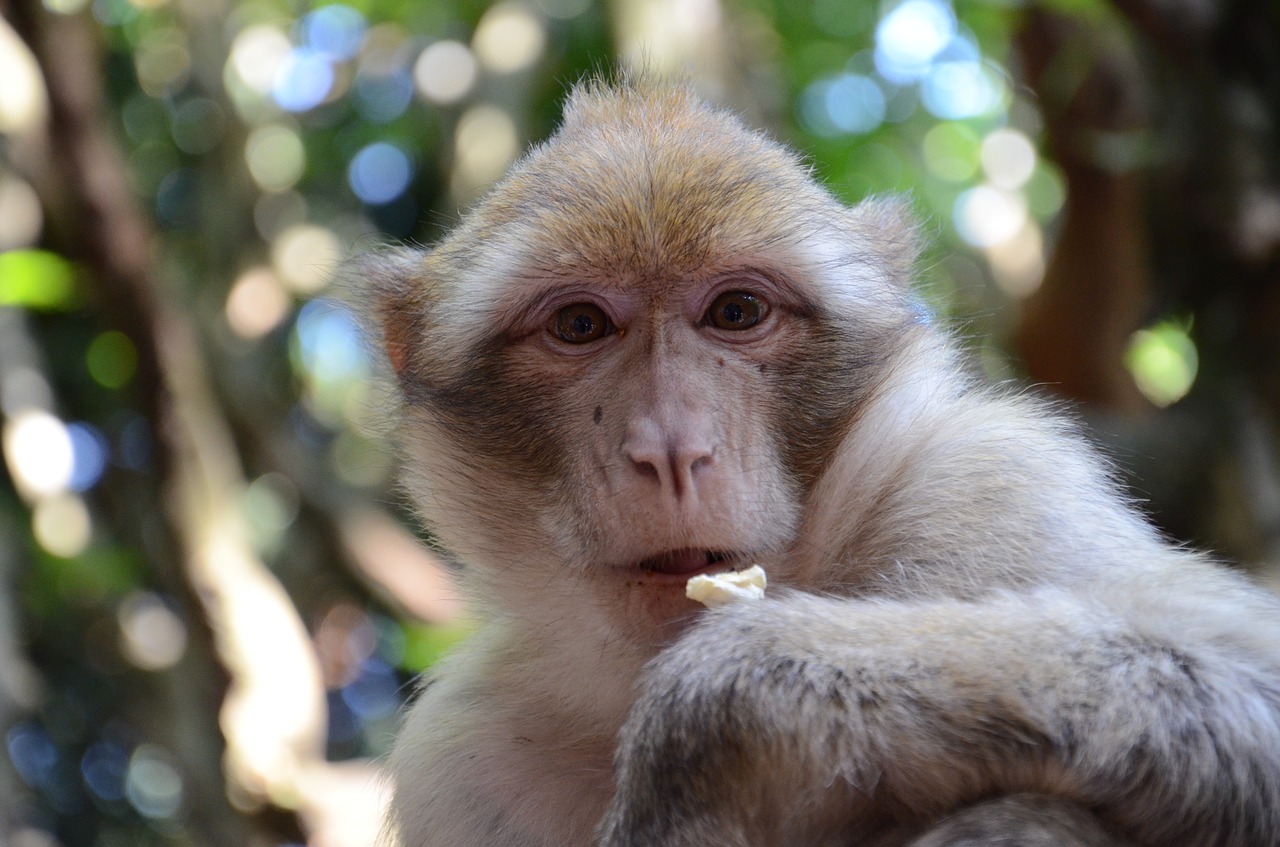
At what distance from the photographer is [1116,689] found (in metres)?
2.42

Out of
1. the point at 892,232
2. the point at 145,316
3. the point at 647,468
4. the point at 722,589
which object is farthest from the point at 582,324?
the point at 145,316

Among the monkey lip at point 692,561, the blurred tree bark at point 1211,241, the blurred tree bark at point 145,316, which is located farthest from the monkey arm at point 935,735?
the blurred tree bark at point 1211,241

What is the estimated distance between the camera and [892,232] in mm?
3844

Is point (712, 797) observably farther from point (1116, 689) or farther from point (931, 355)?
point (931, 355)

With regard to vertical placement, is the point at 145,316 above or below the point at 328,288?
below

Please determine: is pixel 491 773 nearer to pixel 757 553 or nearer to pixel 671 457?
pixel 757 553

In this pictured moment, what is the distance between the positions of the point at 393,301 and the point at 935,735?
2189 mm

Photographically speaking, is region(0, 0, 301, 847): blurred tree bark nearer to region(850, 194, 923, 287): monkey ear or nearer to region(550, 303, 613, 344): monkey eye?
region(550, 303, 613, 344): monkey eye

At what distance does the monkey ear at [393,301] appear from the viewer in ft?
12.5

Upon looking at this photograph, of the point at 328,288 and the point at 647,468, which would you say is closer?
the point at 647,468

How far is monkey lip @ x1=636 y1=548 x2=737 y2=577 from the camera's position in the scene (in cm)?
277

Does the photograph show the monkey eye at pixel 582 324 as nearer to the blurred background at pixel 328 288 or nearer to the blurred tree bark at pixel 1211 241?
the blurred background at pixel 328 288

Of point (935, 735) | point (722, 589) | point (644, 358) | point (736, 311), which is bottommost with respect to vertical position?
point (935, 735)

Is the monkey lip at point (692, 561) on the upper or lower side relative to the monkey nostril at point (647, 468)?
lower
